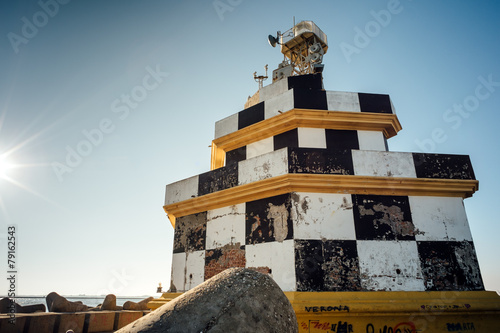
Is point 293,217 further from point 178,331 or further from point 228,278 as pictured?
point 178,331

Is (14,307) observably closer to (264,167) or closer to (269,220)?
(269,220)

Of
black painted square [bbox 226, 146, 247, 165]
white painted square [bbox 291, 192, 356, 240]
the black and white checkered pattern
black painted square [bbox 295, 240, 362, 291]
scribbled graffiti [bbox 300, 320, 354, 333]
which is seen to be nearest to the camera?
scribbled graffiti [bbox 300, 320, 354, 333]

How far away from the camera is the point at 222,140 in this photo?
7.84m

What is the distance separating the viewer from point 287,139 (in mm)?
6891

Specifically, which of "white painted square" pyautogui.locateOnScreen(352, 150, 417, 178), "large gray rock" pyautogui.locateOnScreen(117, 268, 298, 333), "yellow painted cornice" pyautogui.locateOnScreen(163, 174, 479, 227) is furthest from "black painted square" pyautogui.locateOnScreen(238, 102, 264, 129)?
"large gray rock" pyautogui.locateOnScreen(117, 268, 298, 333)

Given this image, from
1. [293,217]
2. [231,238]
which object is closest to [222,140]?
[231,238]

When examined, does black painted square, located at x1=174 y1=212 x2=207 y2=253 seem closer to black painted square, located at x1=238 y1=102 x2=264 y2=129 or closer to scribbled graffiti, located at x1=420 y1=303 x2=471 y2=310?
black painted square, located at x1=238 y1=102 x2=264 y2=129

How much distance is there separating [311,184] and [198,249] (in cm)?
279

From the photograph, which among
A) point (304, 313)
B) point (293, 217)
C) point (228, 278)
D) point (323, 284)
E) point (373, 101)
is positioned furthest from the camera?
point (373, 101)

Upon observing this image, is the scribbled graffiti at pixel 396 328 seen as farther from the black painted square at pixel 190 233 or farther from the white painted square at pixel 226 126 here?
the white painted square at pixel 226 126

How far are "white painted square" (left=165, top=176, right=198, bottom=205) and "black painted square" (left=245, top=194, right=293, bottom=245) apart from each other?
4.98 feet

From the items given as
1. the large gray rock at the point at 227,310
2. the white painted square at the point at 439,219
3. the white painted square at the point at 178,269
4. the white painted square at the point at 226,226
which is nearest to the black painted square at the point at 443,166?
the white painted square at the point at 439,219

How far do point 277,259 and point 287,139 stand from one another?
2.89 metres

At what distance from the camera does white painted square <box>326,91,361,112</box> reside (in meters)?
6.71
